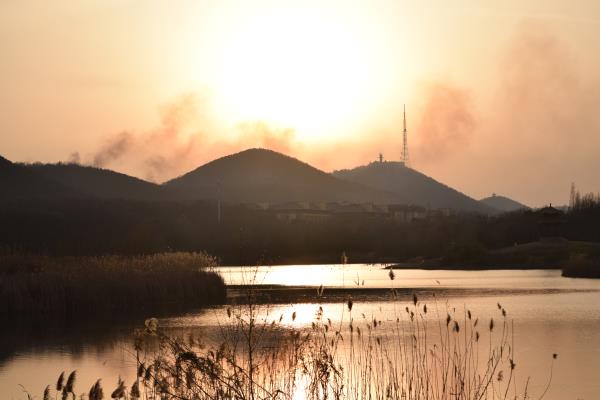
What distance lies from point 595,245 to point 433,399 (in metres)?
67.7

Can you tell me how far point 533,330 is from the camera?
2934cm

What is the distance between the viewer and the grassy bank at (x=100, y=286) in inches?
1400

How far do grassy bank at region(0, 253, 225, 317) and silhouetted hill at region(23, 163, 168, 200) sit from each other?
133636 mm

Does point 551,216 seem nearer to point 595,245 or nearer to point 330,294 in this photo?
point 595,245

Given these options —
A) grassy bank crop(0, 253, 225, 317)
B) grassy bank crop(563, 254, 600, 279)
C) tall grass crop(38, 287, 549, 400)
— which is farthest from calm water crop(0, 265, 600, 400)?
grassy bank crop(563, 254, 600, 279)

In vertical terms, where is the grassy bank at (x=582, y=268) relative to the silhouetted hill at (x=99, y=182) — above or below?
below

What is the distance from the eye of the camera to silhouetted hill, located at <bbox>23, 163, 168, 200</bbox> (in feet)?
585

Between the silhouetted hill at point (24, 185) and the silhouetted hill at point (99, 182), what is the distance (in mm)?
8705

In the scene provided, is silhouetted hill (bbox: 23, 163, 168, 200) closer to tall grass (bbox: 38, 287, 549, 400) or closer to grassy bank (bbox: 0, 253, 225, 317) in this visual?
grassy bank (bbox: 0, 253, 225, 317)

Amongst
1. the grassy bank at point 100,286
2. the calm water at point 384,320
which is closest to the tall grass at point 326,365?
the calm water at point 384,320

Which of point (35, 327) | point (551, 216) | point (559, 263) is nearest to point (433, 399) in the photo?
point (35, 327)

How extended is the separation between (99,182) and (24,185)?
29525 mm

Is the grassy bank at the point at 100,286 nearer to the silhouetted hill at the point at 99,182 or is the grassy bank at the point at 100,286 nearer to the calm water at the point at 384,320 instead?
the calm water at the point at 384,320

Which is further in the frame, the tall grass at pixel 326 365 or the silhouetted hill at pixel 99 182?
the silhouetted hill at pixel 99 182
